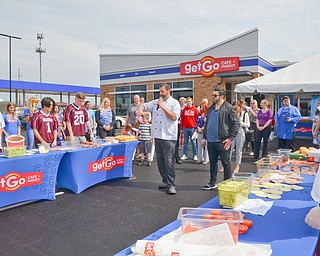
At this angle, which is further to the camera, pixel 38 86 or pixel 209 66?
pixel 38 86

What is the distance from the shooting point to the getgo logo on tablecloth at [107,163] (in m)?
4.75

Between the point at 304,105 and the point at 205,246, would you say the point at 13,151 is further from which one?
the point at 304,105

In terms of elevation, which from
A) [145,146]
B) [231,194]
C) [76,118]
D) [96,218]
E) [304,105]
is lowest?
[96,218]

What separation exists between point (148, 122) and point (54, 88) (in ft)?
84.4

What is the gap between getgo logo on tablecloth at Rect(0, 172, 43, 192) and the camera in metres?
3.60

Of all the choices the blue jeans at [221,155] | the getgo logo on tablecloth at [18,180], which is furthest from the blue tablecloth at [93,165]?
the blue jeans at [221,155]

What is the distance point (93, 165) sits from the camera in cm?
473

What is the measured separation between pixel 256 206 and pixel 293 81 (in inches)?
254

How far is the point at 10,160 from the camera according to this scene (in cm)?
358

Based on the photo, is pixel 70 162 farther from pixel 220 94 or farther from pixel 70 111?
pixel 220 94

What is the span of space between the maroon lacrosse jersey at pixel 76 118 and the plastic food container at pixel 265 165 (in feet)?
11.7

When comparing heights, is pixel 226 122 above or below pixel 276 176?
above

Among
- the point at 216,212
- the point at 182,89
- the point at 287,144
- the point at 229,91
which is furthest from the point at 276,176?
the point at 182,89

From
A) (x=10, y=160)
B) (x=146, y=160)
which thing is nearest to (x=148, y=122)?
(x=146, y=160)
